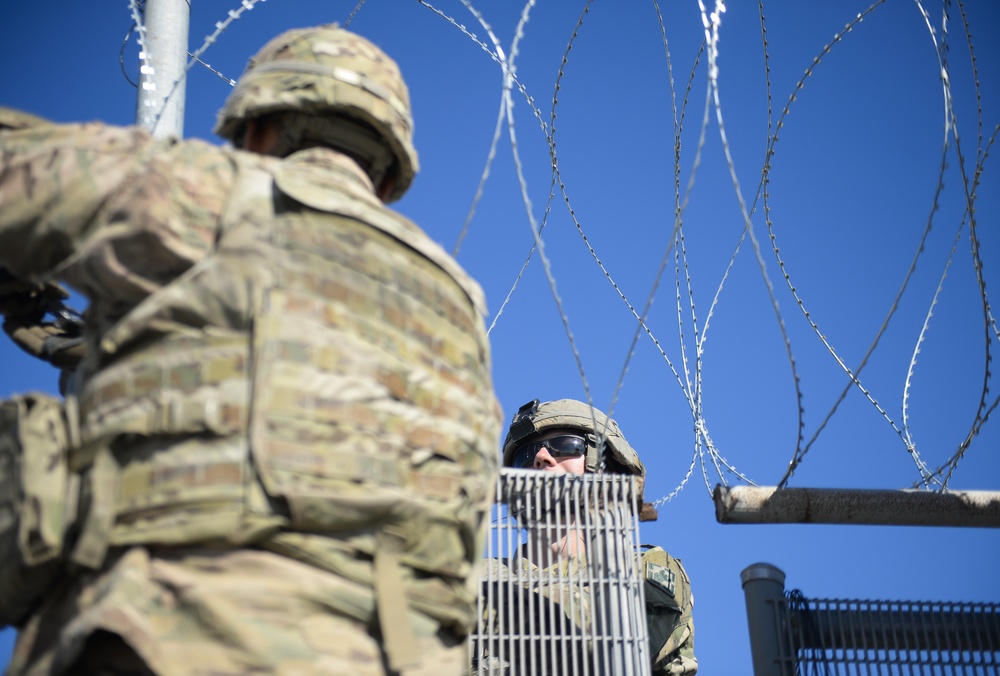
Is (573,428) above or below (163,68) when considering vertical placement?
below

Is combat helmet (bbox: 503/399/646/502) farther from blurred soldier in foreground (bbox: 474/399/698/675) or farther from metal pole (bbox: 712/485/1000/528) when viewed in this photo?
metal pole (bbox: 712/485/1000/528)

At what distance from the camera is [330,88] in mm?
4008

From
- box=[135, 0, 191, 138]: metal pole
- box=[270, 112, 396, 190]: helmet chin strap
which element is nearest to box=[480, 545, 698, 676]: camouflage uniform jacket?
box=[270, 112, 396, 190]: helmet chin strap

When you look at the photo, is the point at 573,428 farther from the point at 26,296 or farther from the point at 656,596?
the point at 26,296

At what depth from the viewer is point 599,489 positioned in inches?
220

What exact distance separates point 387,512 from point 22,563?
88cm

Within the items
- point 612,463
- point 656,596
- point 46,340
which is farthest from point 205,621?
point 612,463

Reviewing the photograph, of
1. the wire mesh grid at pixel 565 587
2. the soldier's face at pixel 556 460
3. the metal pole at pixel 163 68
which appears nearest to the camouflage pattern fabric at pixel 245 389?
the wire mesh grid at pixel 565 587

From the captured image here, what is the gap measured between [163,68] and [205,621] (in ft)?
12.4

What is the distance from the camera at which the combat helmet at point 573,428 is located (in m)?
7.67

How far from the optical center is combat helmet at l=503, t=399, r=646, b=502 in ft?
25.2

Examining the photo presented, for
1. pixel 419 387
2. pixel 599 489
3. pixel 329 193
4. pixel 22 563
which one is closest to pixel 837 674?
pixel 599 489

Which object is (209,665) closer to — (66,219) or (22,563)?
(22,563)

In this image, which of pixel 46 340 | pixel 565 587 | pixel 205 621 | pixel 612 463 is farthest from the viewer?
pixel 612 463
